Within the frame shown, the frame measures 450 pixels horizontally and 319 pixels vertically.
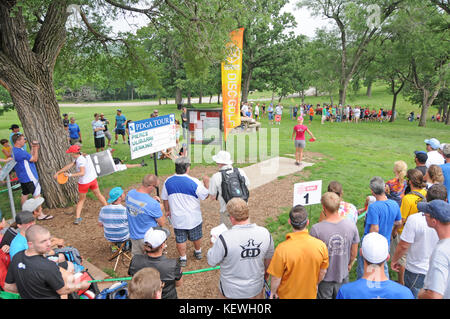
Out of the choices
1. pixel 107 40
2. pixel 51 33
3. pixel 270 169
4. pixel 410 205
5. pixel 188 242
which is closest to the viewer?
pixel 410 205

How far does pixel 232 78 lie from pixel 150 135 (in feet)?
16.5

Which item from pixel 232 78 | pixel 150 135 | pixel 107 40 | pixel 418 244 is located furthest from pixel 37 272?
pixel 107 40

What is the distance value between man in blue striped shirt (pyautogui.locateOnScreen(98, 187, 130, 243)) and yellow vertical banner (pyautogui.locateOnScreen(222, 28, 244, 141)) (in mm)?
6429

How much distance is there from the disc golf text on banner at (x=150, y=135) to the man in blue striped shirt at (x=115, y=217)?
1411mm

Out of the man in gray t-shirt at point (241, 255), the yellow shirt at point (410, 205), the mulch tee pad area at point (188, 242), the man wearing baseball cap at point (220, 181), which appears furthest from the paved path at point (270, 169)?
the man in gray t-shirt at point (241, 255)

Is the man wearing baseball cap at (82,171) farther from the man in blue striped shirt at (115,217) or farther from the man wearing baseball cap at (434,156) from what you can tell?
the man wearing baseball cap at (434,156)

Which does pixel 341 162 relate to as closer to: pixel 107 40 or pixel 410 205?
pixel 410 205

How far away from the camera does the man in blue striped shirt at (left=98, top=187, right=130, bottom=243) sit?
484 cm

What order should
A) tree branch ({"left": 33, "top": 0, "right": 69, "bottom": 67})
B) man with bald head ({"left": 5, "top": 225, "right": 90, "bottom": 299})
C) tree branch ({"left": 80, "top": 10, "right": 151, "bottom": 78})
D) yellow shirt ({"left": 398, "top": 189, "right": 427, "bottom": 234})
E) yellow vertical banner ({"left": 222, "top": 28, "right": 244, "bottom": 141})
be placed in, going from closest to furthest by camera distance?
man with bald head ({"left": 5, "top": 225, "right": 90, "bottom": 299}) < yellow shirt ({"left": 398, "top": 189, "right": 427, "bottom": 234}) < tree branch ({"left": 33, "top": 0, "right": 69, "bottom": 67}) < yellow vertical banner ({"left": 222, "top": 28, "right": 244, "bottom": 141}) < tree branch ({"left": 80, "top": 10, "right": 151, "bottom": 78})

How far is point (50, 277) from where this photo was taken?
2.80m

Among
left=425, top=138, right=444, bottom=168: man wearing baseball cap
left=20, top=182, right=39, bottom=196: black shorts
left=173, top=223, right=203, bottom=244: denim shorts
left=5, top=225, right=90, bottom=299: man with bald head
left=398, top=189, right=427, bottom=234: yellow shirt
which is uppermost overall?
left=425, top=138, right=444, bottom=168: man wearing baseball cap

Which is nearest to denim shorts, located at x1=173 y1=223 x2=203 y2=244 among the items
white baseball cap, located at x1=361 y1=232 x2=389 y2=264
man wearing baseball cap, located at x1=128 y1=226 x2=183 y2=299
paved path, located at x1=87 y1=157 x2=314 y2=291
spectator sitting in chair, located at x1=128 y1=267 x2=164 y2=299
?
man wearing baseball cap, located at x1=128 y1=226 x2=183 y2=299

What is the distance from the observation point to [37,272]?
2787mm

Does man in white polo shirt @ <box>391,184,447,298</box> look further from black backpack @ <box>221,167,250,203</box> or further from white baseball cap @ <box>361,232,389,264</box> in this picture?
black backpack @ <box>221,167,250,203</box>
